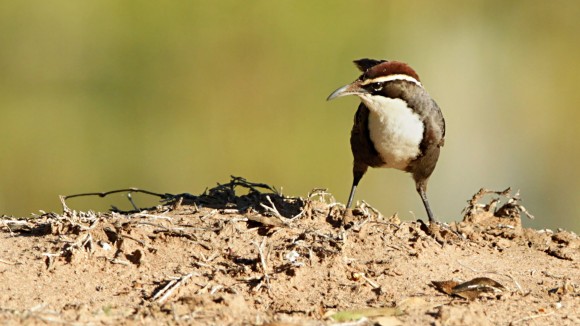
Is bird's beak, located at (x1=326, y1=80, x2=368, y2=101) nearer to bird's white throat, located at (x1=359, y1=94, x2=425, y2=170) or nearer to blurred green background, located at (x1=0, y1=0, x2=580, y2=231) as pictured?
bird's white throat, located at (x1=359, y1=94, x2=425, y2=170)

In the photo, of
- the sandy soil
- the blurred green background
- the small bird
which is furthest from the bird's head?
the blurred green background

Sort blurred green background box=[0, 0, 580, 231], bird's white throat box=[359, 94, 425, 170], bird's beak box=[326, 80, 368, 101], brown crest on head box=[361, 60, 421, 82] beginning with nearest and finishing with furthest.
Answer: bird's beak box=[326, 80, 368, 101], brown crest on head box=[361, 60, 421, 82], bird's white throat box=[359, 94, 425, 170], blurred green background box=[0, 0, 580, 231]

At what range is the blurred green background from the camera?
12398 millimetres

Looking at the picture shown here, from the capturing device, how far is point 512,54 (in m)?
15.2

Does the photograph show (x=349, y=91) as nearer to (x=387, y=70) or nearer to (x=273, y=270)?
(x=387, y=70)

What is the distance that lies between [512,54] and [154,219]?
10306 mm

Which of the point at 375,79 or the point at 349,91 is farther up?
the point at 375,79

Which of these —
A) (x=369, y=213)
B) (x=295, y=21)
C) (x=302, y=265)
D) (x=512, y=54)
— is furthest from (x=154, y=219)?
(x=512, y=54)

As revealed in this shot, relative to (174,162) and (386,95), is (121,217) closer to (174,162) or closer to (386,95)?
(386,95)

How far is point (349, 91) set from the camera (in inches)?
263

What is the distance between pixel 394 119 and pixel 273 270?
1.78 meters

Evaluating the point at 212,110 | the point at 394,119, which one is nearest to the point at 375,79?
the point at 394,119

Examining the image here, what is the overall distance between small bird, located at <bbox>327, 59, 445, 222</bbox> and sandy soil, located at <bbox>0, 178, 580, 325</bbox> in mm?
519

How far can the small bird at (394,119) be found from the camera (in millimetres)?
6797
